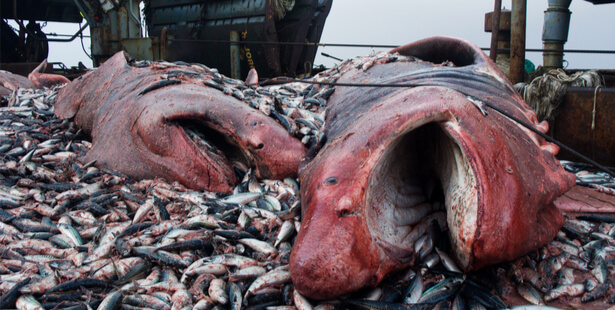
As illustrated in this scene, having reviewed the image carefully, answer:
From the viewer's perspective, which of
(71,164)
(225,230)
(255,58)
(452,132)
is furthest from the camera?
(255,58)

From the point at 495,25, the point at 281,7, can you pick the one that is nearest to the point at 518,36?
the point at 495,25

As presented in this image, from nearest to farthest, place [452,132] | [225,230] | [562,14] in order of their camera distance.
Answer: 1. [452,132]
2. [225,230]
3. [562,14]

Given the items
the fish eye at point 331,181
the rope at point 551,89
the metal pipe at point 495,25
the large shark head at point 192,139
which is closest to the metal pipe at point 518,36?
the metal pipe at point 495,25

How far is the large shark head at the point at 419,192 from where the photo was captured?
6.36ft

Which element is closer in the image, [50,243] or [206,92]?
[50,243]

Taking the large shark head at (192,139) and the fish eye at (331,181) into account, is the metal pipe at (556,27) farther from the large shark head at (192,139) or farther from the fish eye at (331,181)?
the fish eye at (331,181)

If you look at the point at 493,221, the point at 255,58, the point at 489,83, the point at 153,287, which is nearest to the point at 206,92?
the point at 153,287

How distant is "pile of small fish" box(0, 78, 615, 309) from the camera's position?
6.54ft

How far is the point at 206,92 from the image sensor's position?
3701mm

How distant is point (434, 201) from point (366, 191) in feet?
2.01

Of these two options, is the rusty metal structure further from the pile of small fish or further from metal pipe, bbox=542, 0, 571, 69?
the pile of small fish

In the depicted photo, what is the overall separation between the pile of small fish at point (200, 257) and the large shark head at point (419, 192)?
11 cm

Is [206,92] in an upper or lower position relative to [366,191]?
upper

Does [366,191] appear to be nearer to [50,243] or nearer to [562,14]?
[50,243]
